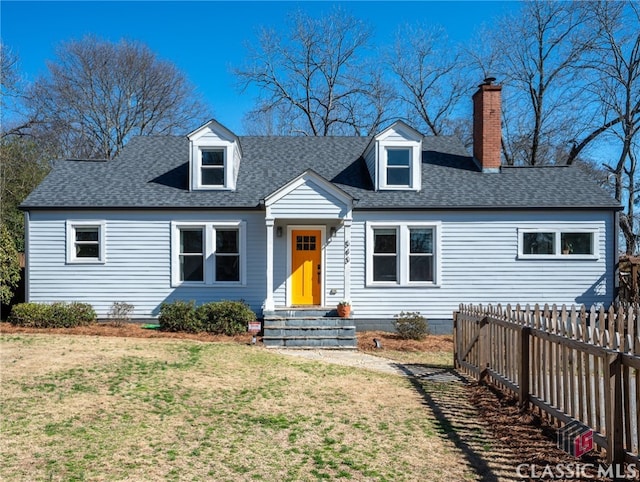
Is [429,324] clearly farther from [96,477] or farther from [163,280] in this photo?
[96,477]

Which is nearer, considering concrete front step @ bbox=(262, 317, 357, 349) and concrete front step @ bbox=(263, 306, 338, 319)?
concrete front step @ bbox=(262, 317, 357, 349)

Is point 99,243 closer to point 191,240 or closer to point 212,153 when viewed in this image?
point 191,240

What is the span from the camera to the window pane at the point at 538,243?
14953mm

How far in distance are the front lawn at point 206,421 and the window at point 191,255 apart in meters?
5.20

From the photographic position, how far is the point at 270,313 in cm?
1338

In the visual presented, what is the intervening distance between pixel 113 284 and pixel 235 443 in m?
11.0

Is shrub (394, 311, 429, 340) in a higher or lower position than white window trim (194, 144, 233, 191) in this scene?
lower

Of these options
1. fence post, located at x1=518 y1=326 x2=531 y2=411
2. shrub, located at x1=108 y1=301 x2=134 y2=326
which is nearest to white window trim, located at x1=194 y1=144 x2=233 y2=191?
shrub, located at x1=108 y1=301 x2=134 y2=326

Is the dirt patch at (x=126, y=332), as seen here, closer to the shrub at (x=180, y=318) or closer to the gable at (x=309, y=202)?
the shrub at (x=180, y=318)

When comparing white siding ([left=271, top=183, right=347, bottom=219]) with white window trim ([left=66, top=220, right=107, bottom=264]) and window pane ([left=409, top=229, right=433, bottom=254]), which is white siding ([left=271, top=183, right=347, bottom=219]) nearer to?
window pane ([left=409, top=229, right=433, bottom=254])

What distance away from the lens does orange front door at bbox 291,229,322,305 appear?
14.9 meters

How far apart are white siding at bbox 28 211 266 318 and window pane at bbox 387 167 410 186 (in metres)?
4.34

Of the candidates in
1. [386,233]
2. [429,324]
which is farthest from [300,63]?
[429,324]

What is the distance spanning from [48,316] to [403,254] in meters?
10.6
